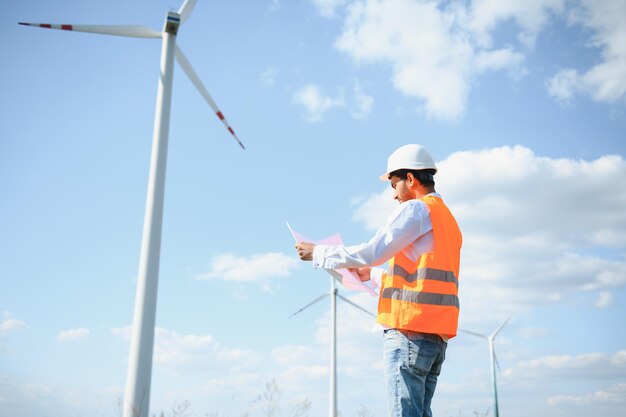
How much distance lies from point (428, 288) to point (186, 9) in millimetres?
16214

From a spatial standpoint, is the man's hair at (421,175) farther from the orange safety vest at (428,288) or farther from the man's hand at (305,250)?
the man's hand at (305,250)

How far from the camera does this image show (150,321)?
12.3 metres

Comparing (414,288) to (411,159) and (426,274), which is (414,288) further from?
(411,159)

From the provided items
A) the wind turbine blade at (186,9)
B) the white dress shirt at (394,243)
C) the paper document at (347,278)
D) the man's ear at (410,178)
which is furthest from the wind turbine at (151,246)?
the man's ear at (410,178)

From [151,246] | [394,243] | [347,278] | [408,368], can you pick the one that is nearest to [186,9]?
[151,246]

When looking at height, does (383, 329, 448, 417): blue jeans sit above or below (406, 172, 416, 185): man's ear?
below

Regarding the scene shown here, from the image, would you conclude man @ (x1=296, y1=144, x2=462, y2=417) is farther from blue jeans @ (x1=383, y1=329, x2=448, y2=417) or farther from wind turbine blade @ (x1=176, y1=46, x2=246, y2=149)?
wind turbine blade @ (x1=176, y1=46, x2=246, y2=149)

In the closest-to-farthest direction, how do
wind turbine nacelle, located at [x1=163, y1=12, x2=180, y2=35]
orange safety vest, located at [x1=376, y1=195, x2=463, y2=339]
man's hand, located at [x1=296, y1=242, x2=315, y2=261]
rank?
orange safety vest, located at [x1=376, y1=195, x2=463, y2=339], man's hand, located at [x1=296, y1=242, x2=315, y2=261], wind turbine nacelle, located at [x1=163, y1=12, x2=180, y2=35]

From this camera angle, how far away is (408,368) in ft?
14.1

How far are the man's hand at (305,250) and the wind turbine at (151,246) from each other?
5.86 m

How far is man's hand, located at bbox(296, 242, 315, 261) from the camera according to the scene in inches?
197

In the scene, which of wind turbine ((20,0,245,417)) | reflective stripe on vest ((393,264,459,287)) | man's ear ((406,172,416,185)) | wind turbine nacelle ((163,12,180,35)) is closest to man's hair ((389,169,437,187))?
man's ear ((406,172,416,185))

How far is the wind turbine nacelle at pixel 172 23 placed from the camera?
16.2 meters

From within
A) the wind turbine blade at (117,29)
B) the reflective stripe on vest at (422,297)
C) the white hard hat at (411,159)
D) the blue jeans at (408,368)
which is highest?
the wind turbine blade at (117,29)
